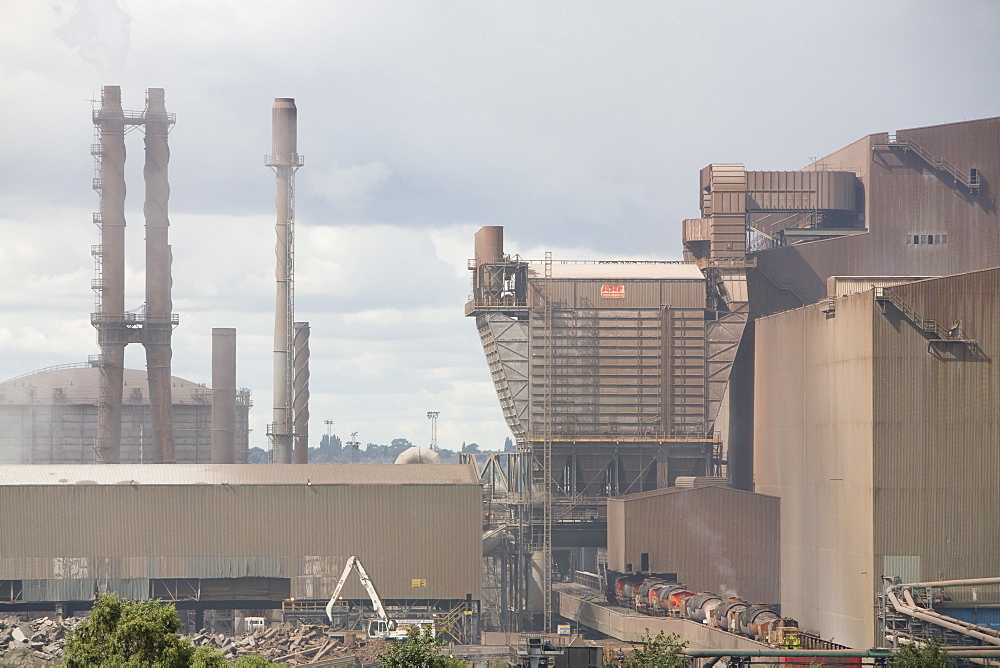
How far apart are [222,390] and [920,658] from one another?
222 ft

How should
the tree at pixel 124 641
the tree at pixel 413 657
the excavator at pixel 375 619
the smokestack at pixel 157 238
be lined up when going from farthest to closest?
the smokestack at pixel 157 238 < the excavator at pixel 375 619 < the tree at pixel 413 657 < the tree at pixel 124 641

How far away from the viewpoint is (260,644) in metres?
62.0

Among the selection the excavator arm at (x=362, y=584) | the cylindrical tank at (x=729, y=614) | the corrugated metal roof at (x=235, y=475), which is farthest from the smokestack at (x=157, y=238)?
the cylindrical tank at (x=729, y=614)

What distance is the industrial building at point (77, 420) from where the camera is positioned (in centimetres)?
10681

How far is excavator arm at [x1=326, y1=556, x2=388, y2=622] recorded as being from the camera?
66938 mm

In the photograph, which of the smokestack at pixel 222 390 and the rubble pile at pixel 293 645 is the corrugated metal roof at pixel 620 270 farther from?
the smokestack at pixel 222 390

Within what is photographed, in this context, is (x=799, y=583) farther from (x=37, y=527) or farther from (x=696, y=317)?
(x=37, y=527)

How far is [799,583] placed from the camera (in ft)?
216

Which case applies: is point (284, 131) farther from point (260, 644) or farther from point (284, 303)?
point (260, 644)

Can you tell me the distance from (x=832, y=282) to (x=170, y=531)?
33.4 meters

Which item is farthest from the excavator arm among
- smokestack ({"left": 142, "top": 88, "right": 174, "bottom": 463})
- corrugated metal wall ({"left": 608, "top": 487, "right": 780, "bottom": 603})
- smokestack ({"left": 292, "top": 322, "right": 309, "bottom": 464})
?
smokestack ({"left": 292, "top": 322, "right": 309, "bottom": 464})

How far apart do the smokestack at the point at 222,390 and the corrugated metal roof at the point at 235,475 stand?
29.4 m

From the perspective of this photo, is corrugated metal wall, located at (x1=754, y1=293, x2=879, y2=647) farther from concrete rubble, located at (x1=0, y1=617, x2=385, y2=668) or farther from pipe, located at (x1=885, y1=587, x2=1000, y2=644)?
concrete rubble, located at (x1=0, y1=617, x2=385, y2=668)

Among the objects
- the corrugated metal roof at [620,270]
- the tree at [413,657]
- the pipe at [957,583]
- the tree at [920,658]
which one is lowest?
the tree at [920,658]
